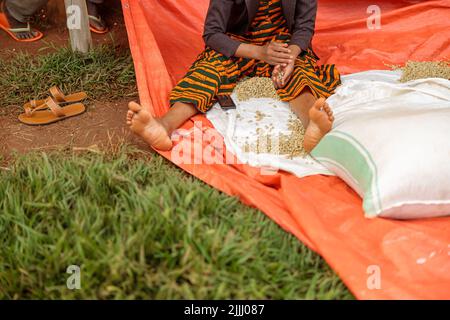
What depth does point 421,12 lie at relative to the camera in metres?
2.78

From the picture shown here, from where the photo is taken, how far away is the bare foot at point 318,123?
1.82 metres

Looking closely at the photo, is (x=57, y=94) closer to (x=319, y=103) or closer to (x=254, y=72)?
(x=254, y=72)

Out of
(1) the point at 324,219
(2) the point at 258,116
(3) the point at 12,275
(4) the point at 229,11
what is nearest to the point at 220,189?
(1) the point at 324,219

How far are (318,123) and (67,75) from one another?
140 centimetres

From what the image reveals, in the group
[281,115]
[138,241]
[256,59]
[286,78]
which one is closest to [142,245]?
[138,241]

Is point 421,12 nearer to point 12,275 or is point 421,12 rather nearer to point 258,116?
point 258,116

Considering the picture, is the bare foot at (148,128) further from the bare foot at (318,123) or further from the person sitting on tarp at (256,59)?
the bare foot at (318,123)

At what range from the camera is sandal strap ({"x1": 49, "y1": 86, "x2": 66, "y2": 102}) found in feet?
7.84

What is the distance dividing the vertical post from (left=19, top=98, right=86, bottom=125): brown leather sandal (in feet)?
1.53

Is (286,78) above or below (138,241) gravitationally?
above

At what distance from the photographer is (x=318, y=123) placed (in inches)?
73.6

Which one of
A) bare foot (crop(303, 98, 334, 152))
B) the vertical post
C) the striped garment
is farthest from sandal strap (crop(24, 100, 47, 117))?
bare foot (crop(303, 98, 334, 152))

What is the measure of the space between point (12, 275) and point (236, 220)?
2.11ft
